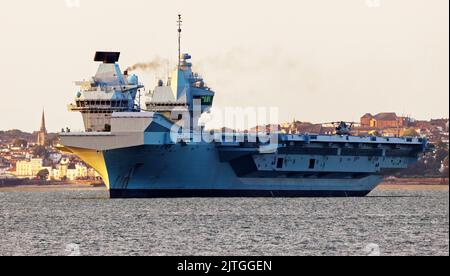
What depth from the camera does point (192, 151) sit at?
78000 millimetres

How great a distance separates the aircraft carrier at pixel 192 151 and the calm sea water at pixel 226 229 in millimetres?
2687

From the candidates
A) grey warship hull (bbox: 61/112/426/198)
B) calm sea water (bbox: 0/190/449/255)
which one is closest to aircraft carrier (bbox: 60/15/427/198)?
grey warship hull (bbox: 61/112/426/198)

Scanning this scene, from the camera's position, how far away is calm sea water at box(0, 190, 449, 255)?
45.5m

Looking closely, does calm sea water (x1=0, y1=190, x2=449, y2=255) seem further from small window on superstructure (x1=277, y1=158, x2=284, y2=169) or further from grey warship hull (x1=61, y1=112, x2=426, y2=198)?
small window on superstructure (x1=277, y1=158, x2=284, y2=169)

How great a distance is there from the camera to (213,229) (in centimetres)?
5419

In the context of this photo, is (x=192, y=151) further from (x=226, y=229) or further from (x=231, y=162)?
(x=226, y=229)

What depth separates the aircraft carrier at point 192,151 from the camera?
7606 centimetres

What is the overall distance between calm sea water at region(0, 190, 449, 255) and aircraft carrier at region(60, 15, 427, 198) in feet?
8.82

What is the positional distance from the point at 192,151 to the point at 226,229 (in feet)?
79.5

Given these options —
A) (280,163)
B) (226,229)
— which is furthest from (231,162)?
(226,229)

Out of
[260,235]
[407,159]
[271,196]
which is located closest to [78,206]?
[271,196]

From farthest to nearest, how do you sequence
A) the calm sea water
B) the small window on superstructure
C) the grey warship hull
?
the small window on superstructure → the grey warship hull → the calm sea water
